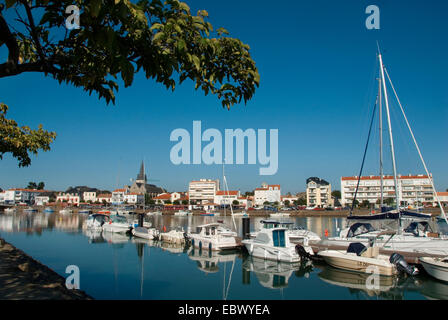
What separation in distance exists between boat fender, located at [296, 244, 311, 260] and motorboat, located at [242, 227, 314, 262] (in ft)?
0.77

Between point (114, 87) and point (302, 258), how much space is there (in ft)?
73.6

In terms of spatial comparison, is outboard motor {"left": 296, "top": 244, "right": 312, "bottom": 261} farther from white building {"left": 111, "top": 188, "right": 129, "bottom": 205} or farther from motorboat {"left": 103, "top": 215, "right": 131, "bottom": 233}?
white building {"left": 111, "top": 188, "right": 129, "bottom": 205}

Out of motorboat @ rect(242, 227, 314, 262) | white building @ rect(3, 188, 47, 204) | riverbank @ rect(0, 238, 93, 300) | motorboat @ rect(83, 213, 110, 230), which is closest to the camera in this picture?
riverbank @ rect(0, 238, 93, 300)

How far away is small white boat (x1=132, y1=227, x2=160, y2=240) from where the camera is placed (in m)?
35.0

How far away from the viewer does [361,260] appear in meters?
18.7

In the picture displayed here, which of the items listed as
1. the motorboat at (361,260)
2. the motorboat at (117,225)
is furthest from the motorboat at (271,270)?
the motorboat at (117,225)

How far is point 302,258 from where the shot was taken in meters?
23.3

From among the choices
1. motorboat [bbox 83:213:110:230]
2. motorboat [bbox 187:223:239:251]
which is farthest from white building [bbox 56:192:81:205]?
motorboat [bbox 187:223:239:251]

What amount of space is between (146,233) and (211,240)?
11721 mm

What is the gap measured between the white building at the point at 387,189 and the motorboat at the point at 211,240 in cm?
9771

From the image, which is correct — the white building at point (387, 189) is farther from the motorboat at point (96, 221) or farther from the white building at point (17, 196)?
the white building at point (17, 196)
